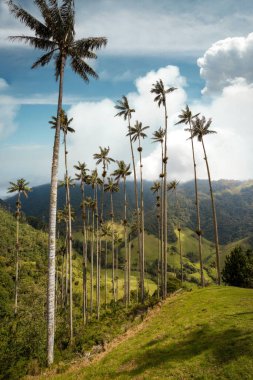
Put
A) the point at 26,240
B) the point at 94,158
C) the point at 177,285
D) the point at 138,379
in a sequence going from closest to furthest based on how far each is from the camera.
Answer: the point at 138,379 < the point at 94,158 < the point at 177,285 < the point at 26,240

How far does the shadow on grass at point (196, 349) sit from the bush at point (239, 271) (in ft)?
138

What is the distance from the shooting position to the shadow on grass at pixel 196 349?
14.5 metres

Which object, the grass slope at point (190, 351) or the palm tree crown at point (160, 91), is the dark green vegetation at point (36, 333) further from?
the palm tree crown at point (160, 91)

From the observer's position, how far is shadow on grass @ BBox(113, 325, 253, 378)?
14531 millimetres

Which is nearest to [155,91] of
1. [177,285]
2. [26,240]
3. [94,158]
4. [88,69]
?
[94,158]

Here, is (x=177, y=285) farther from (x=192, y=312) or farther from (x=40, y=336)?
(x=40, y=336)

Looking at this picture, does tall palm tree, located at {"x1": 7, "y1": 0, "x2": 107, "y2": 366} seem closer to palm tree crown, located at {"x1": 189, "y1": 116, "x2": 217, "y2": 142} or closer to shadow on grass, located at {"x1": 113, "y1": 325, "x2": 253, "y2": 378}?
shadow on grass, located at {"x1": 113, "y1": 325, "x2": 253, "y2": 378}

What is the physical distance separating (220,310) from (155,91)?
106 feet

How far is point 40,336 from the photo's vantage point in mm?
22641

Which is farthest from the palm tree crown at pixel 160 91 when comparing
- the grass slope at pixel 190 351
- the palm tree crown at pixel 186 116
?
the grass slope at pixel 190 351

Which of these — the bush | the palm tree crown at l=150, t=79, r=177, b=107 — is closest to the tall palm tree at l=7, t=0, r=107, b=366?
the palm tree crown at l=150, t=79, r=177, b=107

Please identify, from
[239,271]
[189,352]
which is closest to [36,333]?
[189,352]

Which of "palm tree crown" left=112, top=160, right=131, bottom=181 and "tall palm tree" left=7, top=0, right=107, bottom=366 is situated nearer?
"tall palm tree" left=7, top=0, right=107, bottom=366

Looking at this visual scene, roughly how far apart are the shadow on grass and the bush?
42.1 meters
